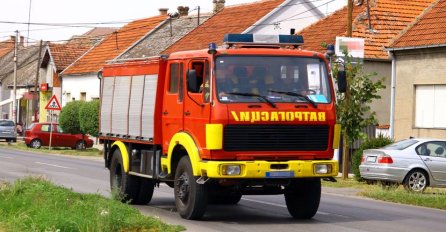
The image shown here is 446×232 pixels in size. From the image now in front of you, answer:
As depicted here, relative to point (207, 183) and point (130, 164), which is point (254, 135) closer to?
point (207, 183)

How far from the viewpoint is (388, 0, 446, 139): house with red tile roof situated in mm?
31516

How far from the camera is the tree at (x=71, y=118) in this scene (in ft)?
169

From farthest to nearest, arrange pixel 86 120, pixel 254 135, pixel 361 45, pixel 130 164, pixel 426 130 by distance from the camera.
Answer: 1. pixel 86 120
2. pixel 426 130
3. pixel 361 45
4. pixel 130 164
5. pixel 254 135

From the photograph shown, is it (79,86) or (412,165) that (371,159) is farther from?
(79,86)

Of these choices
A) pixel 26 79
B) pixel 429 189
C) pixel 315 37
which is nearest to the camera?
pixel 429 189

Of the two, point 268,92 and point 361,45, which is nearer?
point 268,92

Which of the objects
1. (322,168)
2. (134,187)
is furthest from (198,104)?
(134,187)

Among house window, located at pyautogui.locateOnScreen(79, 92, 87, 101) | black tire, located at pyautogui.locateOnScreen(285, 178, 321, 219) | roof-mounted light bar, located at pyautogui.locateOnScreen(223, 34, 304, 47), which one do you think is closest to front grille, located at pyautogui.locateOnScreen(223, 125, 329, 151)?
black tire, located at pyautogui.locateOnScreen(285, 178, 321, 219)

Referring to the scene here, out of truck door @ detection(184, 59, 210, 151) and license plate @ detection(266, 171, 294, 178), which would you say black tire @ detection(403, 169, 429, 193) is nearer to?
license plate @ detection(266, 171, 294, 178)

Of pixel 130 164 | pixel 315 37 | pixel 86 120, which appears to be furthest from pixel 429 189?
pixel 86 120

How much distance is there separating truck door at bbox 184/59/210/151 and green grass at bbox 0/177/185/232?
166cm

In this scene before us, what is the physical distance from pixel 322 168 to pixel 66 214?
165 inches

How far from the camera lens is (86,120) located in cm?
4972

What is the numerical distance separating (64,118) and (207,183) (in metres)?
38.1
